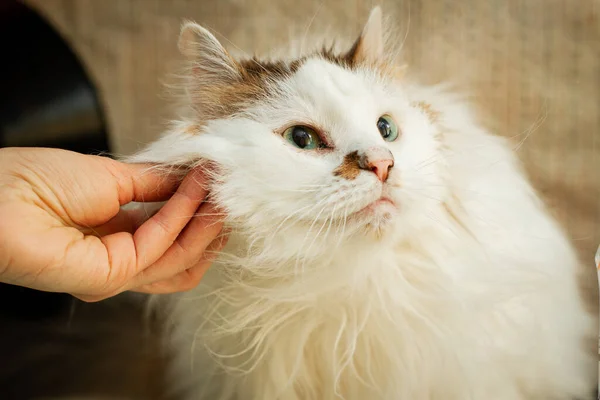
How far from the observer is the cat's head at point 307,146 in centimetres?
70

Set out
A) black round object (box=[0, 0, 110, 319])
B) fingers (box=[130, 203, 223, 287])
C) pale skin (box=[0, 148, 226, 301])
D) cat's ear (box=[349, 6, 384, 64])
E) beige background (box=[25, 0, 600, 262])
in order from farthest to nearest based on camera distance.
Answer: black round object (box=[0, 0, 110, 319]) < beige background (box=[25, 0, 600, 262]) < cat's ear (box=[349, 6, 384, 64]) < fingers (box=[130, 203, 223, 287]) < pale skin (box=[0, 148, 226, 301])

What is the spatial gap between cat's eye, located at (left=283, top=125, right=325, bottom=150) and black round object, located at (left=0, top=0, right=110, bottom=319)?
669 mm

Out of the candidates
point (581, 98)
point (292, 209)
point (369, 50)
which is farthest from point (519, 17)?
point (292, 209)

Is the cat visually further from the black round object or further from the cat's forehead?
the black round object

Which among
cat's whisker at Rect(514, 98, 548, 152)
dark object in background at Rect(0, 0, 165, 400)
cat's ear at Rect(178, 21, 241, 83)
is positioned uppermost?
cat's whisker at Rect(514, 98, 548, 152)

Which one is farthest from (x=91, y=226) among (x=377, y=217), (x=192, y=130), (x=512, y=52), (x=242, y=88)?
(x=512, y=52)

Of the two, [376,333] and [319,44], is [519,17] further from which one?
[376,333]

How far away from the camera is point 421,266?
85 cm

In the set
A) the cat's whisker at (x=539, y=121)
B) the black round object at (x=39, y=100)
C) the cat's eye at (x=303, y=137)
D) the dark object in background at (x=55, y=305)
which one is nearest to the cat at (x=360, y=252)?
the cat's eye at (x=303, y=137)

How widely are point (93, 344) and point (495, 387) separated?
2.79 feet

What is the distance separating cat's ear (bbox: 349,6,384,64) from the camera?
0.92 meters

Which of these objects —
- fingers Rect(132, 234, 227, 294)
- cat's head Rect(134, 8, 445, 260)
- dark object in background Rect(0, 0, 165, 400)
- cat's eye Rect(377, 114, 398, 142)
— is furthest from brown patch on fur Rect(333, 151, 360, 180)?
dark object in background Rect(0, 0, 165, 400)

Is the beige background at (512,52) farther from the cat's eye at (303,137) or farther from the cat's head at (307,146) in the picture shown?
the cat's eye at (303,137)

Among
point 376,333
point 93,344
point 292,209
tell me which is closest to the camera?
point 292,209
